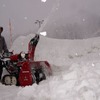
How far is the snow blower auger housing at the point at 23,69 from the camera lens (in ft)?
23.9

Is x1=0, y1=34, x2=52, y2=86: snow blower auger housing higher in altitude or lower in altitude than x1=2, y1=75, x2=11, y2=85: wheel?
higher

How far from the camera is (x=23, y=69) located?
7.30 meters

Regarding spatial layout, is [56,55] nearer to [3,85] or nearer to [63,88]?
[3,85]

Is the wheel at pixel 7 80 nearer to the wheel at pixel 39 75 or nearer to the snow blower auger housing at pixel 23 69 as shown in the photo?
the snow blower auger housing at pixel 23 69

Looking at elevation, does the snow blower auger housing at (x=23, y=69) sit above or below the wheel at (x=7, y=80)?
above

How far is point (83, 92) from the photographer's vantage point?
476 cm

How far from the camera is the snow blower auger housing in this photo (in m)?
7.29

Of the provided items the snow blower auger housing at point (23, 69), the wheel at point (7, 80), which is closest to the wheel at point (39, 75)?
the snow blower auger housing at point (23, 69)

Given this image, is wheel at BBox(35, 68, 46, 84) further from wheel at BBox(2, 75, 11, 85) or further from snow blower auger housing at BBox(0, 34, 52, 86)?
wheel at BBox(2, 75, 11, 85)

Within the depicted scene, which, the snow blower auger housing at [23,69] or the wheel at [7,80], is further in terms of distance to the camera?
the wheel at [7,80]

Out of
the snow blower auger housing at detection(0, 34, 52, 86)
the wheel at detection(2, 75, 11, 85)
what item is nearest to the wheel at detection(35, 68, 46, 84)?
the snow blower auger housing at detection(0, 34, 52, 86)

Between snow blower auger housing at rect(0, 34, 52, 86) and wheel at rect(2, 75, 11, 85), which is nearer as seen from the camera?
snow blower auger housing at rect(0, 34, 52, 86)

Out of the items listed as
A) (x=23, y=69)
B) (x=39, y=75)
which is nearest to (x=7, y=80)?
(x=23, y=69)

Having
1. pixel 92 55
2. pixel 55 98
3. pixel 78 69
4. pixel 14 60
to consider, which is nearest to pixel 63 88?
pixel 55 98
